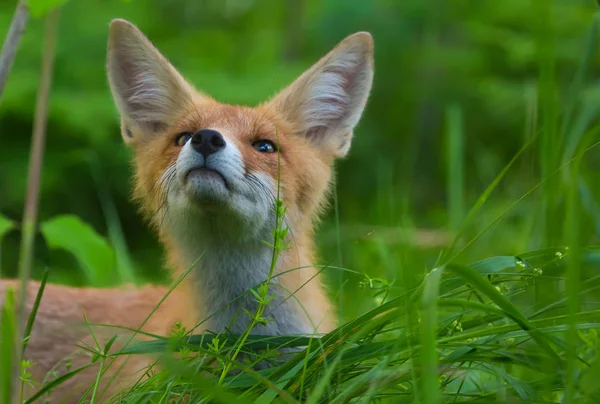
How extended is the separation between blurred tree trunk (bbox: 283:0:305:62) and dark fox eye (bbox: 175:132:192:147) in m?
6.24

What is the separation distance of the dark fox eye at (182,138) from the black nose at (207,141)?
482 mm

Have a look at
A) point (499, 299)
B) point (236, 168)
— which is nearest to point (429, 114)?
point (236, 168)

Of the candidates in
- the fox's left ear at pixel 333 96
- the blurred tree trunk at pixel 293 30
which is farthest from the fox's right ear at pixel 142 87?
the blurred tree trunk at pixel 293 30

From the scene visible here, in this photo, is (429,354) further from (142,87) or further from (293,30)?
(293,30)

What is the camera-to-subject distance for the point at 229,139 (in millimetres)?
3508

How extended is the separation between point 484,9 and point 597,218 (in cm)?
633

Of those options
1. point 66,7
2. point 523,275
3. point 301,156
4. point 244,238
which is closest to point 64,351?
point 244,238

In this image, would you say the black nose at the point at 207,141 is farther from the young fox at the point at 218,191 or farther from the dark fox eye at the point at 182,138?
the dark fox eye at the point at 182,138

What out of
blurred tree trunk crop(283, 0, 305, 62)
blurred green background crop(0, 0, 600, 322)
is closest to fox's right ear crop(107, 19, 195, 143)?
blurred green background crop(0, 0, 600, 322)

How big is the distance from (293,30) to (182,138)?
6.90 meters

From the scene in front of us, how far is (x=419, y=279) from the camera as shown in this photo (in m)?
2.86

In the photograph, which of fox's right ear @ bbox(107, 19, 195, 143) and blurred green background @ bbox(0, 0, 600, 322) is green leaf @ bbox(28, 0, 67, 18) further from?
blurred green background @ bbox(0, 0, 600, 322)

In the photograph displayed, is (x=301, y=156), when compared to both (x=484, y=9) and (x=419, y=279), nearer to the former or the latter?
(x=419, y=279)

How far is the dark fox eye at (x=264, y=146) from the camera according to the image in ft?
12.4
